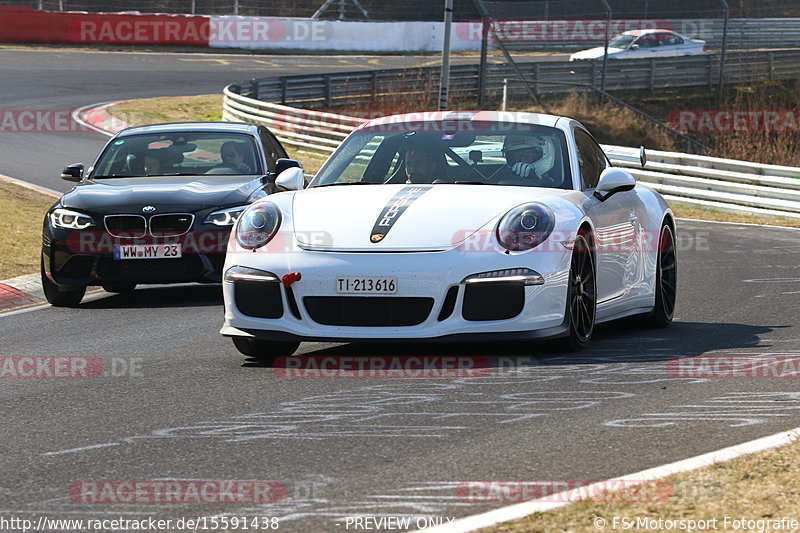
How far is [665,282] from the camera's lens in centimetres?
972

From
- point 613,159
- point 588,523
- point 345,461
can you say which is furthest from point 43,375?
point 613,159

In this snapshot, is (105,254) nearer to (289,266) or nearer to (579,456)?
(289,266)

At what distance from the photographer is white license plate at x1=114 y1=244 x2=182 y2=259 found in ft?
36.9

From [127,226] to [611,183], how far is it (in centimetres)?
454

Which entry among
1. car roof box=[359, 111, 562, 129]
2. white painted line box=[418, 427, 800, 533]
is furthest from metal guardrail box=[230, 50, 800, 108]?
white painted line box=[418, 427, 800, 533]

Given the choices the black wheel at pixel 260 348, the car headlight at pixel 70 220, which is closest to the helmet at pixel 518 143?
the black wheel at pixel 260 348

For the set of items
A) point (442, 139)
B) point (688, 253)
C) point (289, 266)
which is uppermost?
point (442, 139)

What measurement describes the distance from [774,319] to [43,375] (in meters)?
5.09

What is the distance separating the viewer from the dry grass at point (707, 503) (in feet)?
14.3

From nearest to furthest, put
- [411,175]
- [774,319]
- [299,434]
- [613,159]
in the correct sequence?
[299,434] < [411,175] < [774,319] < [613,159]

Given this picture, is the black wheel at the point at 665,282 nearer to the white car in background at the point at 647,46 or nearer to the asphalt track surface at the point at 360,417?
the asphalt track surface at the point at 360,417

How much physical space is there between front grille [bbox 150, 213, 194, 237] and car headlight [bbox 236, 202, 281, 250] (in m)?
3.36

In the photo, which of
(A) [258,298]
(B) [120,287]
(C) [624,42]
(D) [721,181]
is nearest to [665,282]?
(A) [258,298]

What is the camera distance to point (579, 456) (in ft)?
17.6
